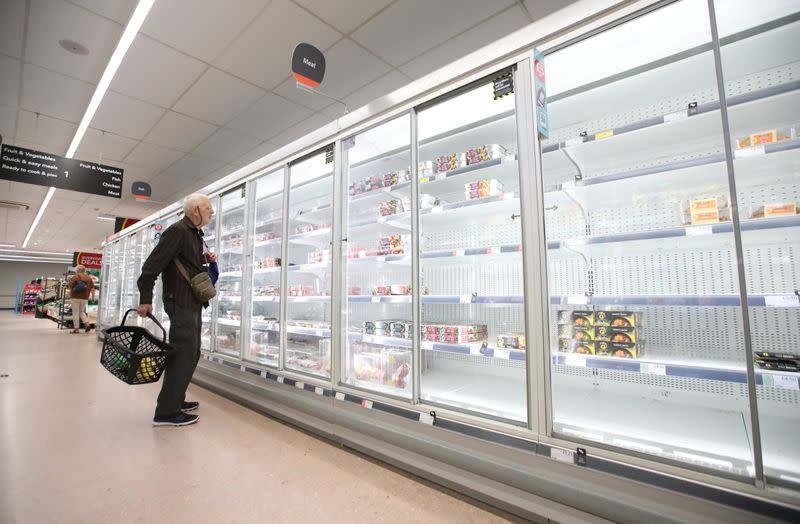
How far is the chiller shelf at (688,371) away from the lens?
135 cm

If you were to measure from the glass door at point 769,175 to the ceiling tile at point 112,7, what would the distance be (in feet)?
15.0

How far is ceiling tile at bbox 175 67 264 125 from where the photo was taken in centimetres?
462

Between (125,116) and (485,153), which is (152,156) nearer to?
(125,116)

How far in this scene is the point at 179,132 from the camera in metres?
6.04

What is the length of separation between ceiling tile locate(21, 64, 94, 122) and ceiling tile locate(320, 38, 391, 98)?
3.22 m

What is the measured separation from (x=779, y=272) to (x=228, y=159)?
25.6 ft

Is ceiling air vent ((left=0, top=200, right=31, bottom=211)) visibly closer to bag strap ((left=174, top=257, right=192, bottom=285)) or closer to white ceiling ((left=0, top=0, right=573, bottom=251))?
white ceiling ((left=0, top=0, right=573, bottom=251))

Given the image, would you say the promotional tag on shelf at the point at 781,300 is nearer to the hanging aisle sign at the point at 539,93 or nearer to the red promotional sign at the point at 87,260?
the hanging aisle sign at the point at 539,93

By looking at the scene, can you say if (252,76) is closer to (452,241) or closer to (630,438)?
(452,241)

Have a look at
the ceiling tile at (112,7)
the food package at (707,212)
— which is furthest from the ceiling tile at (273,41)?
the food package at (707,212)

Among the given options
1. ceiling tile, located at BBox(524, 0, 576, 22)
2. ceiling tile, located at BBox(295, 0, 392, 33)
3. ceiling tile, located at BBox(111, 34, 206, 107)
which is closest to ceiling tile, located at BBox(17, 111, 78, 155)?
ceiling tile, located at BBox(111, 34, 206, 107)

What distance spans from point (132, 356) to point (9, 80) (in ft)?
15.5

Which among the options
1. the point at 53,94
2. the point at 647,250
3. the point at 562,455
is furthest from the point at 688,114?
the point at 53,94

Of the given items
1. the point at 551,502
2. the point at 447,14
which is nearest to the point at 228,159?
the point at 447,14
